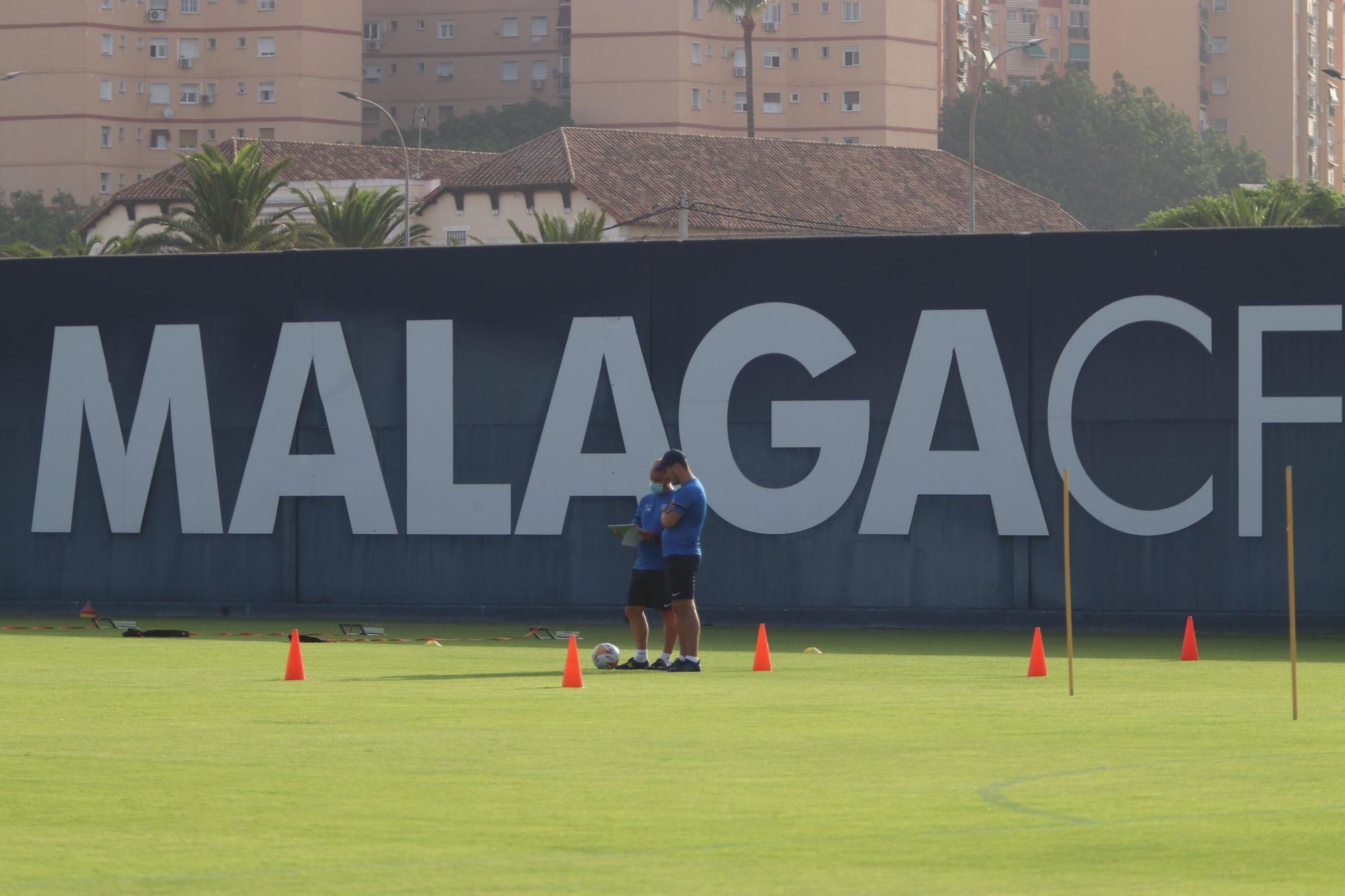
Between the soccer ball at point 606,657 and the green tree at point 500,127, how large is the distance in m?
112

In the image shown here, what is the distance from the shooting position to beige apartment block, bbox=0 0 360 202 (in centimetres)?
13012

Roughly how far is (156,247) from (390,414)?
4686 centimetres

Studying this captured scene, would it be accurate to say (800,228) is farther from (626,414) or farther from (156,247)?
(626,414)

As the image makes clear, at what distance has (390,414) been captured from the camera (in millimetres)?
22000

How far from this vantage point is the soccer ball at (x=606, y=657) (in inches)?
614

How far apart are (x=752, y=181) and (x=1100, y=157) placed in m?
46.6

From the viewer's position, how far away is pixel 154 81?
135750 millimetres

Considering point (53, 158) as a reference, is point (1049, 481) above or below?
below

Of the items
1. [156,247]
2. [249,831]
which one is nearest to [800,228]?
[156,247]

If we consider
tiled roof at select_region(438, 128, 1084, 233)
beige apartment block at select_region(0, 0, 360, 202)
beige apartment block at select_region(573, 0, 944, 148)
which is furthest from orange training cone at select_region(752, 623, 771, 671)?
beige apartment block at select_region(0, 0, 360, 202)

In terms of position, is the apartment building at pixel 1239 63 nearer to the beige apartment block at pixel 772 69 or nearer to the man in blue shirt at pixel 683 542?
the beige apartment block at pixel 772 69

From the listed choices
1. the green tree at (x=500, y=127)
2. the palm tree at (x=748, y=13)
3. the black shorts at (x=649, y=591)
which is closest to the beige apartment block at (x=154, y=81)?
the green tree at (x=500, y=127)

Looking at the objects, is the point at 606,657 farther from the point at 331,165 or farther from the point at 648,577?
the point at 331,165

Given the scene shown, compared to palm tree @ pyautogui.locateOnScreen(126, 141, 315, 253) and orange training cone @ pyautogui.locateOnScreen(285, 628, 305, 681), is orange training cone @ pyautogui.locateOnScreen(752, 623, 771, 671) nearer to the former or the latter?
orange training cone @ pyautogui.locateOnScreen(285, 628, 305, 681)
